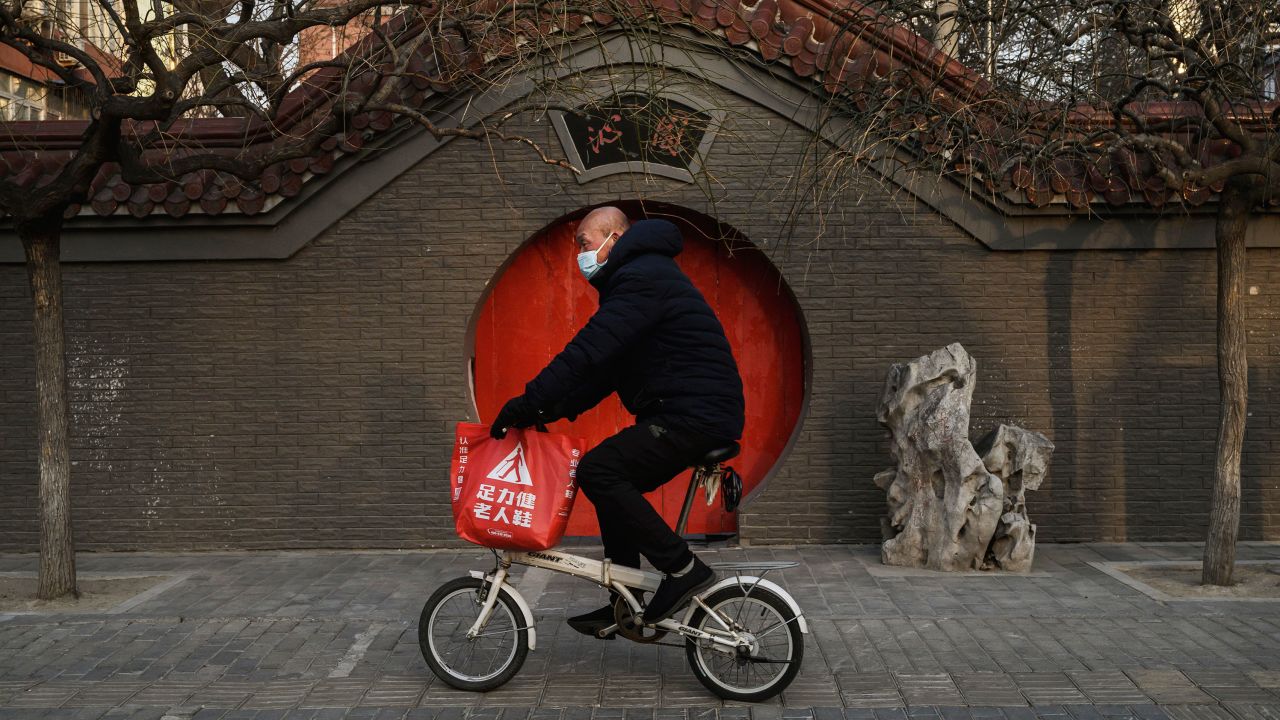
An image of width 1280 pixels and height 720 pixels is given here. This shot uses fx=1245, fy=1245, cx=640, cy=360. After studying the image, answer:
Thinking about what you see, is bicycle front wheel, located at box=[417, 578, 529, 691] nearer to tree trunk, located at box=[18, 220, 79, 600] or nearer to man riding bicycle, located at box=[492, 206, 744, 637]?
man riding bicycle, located at box=[492, 206, 744, 637]

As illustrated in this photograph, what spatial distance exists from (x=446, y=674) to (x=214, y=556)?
449cm

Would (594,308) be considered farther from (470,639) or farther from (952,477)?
(470,639)

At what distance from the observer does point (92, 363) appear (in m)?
9.84

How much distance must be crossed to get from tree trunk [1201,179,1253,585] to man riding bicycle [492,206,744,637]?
4.07 meters

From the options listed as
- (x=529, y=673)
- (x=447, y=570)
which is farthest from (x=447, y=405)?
(x=529, y=673)

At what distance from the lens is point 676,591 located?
5.59 meters

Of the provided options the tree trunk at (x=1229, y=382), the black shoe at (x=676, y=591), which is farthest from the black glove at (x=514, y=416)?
the tree trunk at (x=1229, y=382)

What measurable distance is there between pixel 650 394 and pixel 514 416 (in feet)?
2.13

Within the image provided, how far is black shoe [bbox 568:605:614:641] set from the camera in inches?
232

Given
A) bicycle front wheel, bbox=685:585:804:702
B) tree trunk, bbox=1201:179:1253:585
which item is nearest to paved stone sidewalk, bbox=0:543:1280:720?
bicycle front wheel, bbox=685:585:804:702

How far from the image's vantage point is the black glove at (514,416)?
5453mm

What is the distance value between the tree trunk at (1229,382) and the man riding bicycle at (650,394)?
4.07 metres

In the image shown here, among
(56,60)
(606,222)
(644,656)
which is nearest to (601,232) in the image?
(606,222)

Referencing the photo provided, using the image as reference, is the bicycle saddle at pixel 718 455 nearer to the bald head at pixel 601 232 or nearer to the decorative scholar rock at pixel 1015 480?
the bald head at pixel 601 232
